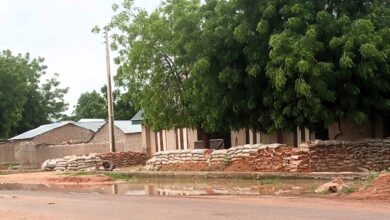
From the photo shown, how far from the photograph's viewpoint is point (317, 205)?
13086 mm

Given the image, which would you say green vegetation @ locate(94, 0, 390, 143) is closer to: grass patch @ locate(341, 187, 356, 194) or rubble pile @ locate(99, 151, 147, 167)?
grass patch @ locate(341, 187, 356, 194)

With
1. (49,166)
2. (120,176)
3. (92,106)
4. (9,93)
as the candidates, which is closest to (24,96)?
(9,93)

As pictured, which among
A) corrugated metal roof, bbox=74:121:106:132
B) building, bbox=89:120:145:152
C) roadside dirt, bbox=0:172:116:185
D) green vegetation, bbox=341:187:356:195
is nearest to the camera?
green vegetation, bbox=341:187:356:195

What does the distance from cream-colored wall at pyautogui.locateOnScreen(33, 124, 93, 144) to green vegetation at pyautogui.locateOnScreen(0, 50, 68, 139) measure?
273cm

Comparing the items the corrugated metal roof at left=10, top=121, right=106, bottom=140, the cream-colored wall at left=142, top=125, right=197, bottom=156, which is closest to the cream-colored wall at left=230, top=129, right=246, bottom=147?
the cream-colored wall at left=142, top=125, right=197, bottom=156

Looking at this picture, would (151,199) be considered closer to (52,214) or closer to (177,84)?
(52,214)

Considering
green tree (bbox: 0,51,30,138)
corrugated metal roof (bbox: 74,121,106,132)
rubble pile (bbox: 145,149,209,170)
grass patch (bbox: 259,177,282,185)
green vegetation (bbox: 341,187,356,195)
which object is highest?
green tree (bbox: 0,51,30,138)

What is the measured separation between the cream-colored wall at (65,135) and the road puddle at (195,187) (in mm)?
30257

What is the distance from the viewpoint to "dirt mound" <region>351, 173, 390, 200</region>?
14.0 m

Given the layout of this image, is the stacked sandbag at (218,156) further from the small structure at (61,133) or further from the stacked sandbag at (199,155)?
the small structure at (61,133)

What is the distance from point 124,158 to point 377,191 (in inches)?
933

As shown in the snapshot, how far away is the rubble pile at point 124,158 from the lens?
3547cm

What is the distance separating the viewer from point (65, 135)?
189 ft

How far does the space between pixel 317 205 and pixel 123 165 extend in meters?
23.9
